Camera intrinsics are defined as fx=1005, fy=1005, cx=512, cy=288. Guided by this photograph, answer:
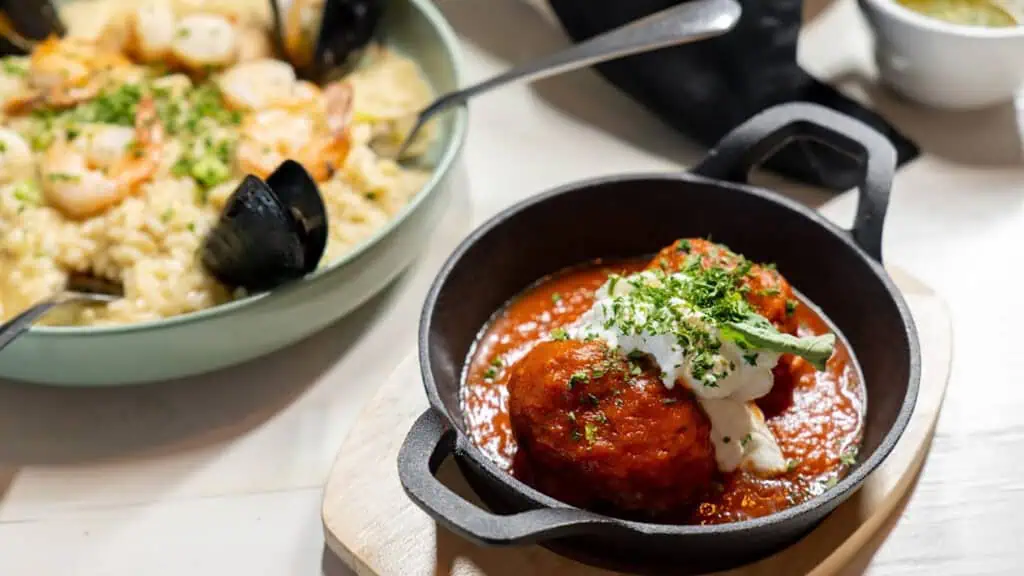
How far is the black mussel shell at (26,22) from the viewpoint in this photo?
2.06 metres

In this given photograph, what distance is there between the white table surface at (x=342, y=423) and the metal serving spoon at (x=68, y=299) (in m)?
0.16

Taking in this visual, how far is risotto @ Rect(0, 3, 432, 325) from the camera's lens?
5.35 ft

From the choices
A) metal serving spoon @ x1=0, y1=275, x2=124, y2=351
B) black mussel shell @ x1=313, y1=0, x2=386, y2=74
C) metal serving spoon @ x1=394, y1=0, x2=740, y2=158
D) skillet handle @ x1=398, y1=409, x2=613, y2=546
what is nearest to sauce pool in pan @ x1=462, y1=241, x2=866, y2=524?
skillet handle @ x1=398, y1=409, x2=613, y2=546

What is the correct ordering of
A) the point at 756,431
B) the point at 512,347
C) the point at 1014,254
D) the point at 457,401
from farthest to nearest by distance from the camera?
the point at 1014,254 → the point at 512,347 → the point at 457,401 → the point at 756,431

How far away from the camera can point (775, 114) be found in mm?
1591

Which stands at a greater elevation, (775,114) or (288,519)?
(775,114)

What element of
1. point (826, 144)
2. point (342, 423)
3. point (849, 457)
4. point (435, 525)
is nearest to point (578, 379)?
point (435, 525)

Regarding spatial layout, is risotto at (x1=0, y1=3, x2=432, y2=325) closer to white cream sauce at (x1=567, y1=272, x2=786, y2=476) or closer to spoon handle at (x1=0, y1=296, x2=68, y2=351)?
spoon handle at (x1=0, y1=296, x2=68, y2=351)

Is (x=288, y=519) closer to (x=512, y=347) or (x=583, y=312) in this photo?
(x=512, y=347)

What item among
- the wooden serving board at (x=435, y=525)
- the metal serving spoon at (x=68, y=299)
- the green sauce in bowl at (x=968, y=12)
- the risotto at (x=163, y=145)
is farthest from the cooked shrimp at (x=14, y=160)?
the green sauce in bowl at (x=968, y=12)

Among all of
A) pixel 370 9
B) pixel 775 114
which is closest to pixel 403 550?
pixel 775 114

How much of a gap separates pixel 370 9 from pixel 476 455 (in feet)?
4.08

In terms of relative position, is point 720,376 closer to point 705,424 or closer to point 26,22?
point 705,424

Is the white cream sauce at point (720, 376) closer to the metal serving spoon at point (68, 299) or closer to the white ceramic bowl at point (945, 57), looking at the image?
the metal serving spoon at point (68, 299)
